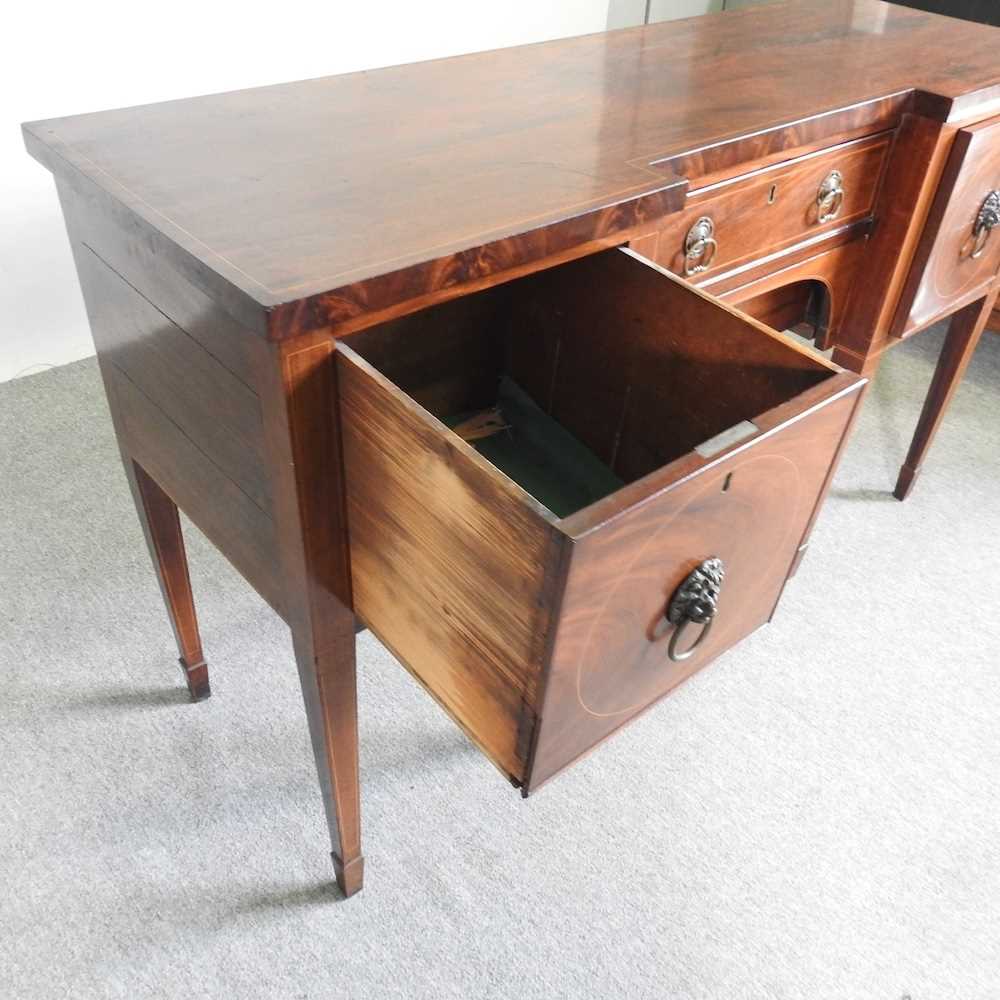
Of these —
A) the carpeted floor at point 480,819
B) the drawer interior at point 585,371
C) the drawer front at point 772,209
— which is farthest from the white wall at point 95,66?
the drawer front at point 772,209

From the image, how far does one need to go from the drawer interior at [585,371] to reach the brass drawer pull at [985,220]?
0.57 metres

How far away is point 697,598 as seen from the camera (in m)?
0.57

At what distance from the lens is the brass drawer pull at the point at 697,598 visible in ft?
1.87

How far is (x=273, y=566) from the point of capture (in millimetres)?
695

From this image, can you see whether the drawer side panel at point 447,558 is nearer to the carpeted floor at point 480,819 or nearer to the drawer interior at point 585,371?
the drawer interior at point 585,371

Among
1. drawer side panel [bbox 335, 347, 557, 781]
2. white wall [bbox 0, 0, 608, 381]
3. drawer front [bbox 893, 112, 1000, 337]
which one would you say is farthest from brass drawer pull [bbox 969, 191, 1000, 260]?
white wall [bbox 0, 0, 608, 381]

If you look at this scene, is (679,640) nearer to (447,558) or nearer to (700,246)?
(447,558)

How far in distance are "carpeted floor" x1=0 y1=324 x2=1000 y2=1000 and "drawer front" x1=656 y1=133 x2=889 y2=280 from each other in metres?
0.52

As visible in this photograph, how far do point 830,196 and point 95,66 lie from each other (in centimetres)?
118

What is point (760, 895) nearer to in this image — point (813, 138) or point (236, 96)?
point (813, 138)

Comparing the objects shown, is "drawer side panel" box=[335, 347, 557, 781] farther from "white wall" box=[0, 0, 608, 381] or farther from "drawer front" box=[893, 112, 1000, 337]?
"white wall" box=[0, 0, 608, 381]

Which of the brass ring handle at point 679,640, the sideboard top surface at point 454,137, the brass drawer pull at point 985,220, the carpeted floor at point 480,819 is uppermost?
the sideboard top surface at point 454,137

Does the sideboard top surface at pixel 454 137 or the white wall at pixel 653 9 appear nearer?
the sideboard top surface at pixel 454 137

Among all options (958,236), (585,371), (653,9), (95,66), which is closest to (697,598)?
(585,371)
